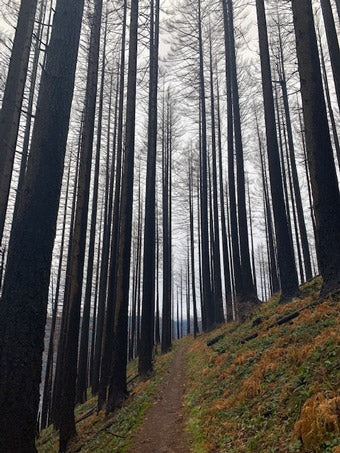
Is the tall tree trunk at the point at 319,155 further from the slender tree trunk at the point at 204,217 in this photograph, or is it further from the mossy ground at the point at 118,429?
the slender tree trunk at the point at 204,217

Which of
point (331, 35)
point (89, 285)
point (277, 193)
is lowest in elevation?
point (89, 285)

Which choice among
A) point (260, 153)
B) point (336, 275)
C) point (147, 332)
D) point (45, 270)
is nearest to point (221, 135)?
point (260, 153)

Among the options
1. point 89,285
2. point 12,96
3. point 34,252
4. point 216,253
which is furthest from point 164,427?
point 216,253

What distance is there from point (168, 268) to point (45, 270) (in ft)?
56.4

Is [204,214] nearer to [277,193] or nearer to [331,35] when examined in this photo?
[277,193]

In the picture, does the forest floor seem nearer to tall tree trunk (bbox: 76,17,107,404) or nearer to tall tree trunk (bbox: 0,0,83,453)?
tall tree trunk (bbox: 0,0,83,453)

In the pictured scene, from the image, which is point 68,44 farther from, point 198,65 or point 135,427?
point 198,65

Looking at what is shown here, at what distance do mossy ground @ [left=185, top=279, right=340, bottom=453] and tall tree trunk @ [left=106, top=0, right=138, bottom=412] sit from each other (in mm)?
2289

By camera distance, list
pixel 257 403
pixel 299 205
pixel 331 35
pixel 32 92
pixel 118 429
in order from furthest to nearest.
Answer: pixel 299 205, pixel 32 92, pixel 331 35, pixel 118 429, pixel 257 403

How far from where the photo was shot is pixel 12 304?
353 cm

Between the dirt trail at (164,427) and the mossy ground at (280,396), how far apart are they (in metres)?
0.25

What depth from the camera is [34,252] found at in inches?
148

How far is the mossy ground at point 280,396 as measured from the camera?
2938 millimetres

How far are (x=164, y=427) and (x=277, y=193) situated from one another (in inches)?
286
